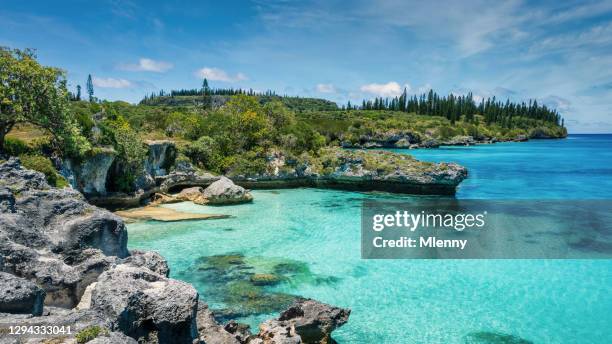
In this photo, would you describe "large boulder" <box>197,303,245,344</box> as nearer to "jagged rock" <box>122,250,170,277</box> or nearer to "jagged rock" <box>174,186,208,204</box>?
"jagged rock" <box>122,250,170,277</box>

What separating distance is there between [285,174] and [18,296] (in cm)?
3325

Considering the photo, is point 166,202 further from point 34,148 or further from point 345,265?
point 345,265

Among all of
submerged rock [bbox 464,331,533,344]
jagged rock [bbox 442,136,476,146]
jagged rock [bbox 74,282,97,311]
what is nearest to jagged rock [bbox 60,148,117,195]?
jagged rock [bbox 74,282,97,311]

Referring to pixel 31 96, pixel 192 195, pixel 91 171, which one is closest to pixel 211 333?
pixel 31 96

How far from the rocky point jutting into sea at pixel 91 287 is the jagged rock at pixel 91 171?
10.5 m

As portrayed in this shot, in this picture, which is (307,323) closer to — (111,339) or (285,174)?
(111,339)

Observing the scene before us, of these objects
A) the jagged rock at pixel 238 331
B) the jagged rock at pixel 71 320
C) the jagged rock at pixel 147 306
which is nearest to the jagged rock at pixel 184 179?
the jagged rock at pixel 238 331

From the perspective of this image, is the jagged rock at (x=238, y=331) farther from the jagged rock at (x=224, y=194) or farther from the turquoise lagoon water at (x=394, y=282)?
the jagged rock at (x=224, y=194)

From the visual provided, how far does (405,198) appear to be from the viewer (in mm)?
34812

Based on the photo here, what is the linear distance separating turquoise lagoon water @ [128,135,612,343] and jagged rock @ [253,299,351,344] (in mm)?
1091

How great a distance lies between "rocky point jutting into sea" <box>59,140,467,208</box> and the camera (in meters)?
26.2

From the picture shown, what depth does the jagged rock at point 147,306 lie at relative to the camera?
7.43 meters

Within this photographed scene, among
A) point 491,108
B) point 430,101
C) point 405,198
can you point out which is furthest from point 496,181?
point 491,108

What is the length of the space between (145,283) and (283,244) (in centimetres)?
1366
